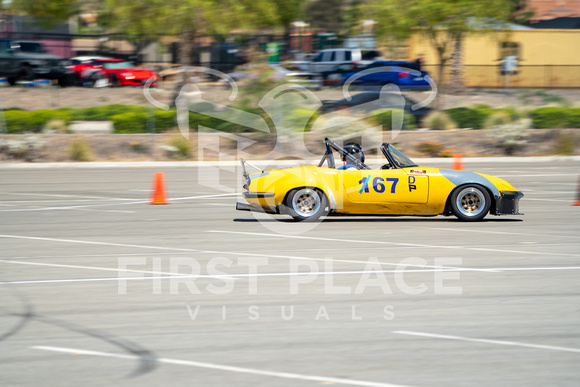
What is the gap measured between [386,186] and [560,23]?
44227mm

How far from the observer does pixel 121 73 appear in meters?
36.8

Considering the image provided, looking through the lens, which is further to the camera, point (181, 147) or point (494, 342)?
point (181, 147)

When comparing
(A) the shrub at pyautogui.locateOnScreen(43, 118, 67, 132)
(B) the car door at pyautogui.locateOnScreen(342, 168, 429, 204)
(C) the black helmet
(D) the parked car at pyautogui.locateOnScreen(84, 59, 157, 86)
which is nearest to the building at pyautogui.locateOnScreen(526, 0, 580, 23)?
(D) the parked car at pyautogui.locateOnScreen(84, 59, 157, 86)

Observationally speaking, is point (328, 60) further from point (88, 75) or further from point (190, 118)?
point (190, 118)

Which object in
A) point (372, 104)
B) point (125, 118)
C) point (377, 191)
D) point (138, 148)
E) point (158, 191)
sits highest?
point (372, 104)

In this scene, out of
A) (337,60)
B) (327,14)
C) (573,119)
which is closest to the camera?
(573,119)

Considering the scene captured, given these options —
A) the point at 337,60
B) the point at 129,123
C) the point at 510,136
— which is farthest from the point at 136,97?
the point at 510,136

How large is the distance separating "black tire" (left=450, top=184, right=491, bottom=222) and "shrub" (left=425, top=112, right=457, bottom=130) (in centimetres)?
1564

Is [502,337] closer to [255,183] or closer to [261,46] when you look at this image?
[255,183]

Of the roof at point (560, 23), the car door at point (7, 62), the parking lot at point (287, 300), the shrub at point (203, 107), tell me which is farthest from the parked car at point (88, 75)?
the roof at point (560, 23)

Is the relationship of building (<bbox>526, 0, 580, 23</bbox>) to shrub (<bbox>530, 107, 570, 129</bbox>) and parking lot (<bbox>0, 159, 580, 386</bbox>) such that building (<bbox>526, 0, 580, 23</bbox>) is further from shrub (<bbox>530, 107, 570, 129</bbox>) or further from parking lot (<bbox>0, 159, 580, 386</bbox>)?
parking lot (<bbox>0, 159, 580, 386</bbox>)

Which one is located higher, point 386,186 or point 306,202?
point 386,186

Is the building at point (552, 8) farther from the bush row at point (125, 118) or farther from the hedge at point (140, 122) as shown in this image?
the hedge at point (140, 122)

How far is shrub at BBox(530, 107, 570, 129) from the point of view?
26.1 meters
